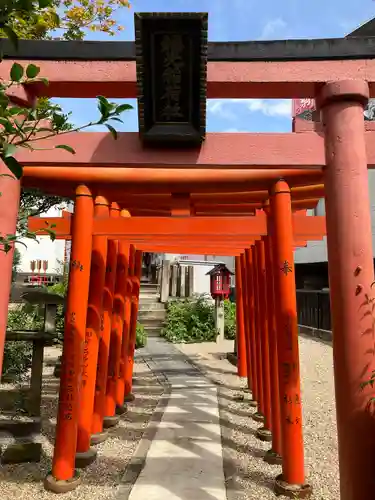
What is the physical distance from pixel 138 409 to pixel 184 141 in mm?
5174

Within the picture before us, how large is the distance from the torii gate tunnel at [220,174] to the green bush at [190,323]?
34.3 ft

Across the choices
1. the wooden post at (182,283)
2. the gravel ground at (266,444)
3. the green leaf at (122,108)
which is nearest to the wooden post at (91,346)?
the gravel ground at (266,444)

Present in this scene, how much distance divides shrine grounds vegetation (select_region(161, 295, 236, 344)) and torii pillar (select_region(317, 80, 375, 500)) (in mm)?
12068

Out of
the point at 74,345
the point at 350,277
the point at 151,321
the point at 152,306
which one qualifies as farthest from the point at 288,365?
the point at 152,306

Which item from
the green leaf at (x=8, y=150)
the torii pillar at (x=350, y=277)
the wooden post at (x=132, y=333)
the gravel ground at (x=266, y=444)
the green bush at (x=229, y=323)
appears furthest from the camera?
the green bush at (x=229, y=323)

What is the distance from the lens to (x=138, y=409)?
6.83 metres

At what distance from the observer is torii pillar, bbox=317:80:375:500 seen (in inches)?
105

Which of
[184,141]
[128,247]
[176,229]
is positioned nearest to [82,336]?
[176,229]

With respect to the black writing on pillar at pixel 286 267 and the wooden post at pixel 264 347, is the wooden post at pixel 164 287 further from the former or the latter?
the black writing on pillar at pixel 286 267

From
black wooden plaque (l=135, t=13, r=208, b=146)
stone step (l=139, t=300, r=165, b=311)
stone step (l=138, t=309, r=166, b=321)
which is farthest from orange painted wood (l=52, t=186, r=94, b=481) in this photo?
stone step (l=139, t=300, r=165, b=311)

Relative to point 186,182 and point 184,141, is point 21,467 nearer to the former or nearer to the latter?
point 186,182

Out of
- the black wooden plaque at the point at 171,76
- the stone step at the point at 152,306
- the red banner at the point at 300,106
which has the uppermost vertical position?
the red banner at the point at 300,106

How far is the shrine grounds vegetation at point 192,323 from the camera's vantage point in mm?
14945

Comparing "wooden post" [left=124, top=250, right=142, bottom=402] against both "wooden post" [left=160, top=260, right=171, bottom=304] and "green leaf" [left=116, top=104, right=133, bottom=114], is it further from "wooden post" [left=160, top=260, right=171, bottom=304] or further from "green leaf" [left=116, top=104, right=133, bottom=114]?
"wooden post" [left=160, top=260, right=171, bottom=304]
